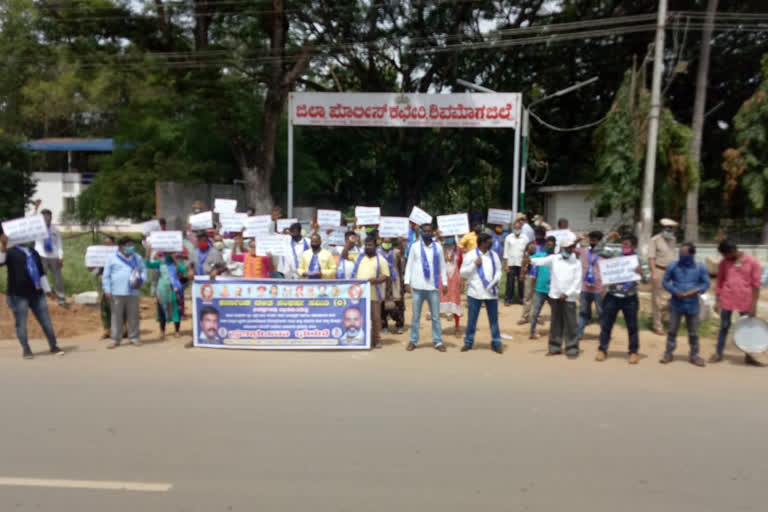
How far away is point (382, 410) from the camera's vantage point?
20.6 ft

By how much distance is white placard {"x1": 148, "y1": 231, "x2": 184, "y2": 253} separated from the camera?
31.7 feet

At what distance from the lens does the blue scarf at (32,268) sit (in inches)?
334

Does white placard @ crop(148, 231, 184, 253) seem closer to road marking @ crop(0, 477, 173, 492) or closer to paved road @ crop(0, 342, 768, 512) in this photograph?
paved road @ crop(0, 342, 768, 512)

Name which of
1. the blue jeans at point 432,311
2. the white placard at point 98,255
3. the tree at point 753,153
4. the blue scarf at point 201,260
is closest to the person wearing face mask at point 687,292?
the blue jeans at point 432,311

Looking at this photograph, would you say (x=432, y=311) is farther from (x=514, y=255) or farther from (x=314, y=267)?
(x=514, y=255)

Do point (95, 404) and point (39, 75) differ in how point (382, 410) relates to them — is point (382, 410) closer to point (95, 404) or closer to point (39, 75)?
point (95, 404)

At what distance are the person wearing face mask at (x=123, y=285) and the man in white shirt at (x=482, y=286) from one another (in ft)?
15.5

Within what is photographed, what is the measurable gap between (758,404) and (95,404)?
674 centimetres

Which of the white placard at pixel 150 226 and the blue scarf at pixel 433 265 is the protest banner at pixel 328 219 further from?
the blue scarf at pixel 433 265

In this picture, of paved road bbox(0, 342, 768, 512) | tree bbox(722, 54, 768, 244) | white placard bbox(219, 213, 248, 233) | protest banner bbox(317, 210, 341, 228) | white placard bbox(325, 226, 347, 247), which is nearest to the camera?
paved road bbox(0, 342, 768, 512)

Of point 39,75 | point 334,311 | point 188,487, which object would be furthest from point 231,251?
point 39,75

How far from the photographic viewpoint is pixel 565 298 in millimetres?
8680

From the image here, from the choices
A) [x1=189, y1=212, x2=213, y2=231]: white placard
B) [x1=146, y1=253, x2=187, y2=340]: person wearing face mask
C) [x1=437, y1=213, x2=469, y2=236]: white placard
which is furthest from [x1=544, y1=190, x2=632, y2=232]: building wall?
[x1=146, y1=253, x2=187, y2=340]: person wearing face mask

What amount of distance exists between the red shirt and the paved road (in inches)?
31.6
